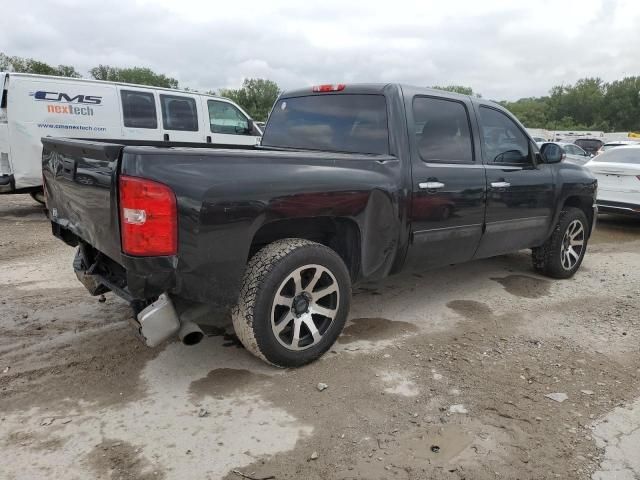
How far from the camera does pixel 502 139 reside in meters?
4.76

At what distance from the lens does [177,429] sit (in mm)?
2660

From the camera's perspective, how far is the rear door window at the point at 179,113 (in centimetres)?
929

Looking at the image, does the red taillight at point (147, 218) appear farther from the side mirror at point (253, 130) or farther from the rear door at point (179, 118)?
the side mirror at point (253, 130)

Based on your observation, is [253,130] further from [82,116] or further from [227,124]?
[82,116]

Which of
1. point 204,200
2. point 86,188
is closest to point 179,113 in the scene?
point 86,188

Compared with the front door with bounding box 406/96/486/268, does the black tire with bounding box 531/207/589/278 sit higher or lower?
lower

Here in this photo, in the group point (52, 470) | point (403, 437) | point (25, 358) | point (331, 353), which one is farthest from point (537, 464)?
point (25, 358)

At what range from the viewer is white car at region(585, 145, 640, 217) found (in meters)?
8.74

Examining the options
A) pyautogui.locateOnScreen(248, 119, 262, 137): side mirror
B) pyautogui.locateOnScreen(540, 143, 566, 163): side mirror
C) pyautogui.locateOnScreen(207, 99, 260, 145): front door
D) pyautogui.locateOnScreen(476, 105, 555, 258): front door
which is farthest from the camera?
pyautogui.locateOnScreen(248, 119, 262, 137): side mirror

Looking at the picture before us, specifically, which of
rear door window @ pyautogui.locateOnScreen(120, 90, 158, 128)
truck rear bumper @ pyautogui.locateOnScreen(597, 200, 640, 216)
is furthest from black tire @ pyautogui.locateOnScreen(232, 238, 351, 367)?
truck rear bumper @ pyautogui.locateOnScreen(597, 200, 640, 216)

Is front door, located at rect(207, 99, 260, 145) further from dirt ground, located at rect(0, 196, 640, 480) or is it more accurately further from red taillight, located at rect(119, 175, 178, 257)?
red taillight, located at rect(119, 175, 178, 257)

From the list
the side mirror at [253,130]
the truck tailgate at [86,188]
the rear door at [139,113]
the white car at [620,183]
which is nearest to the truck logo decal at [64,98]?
the rear door at [139,113]

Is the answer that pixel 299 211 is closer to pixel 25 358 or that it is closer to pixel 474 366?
pixel 474 366

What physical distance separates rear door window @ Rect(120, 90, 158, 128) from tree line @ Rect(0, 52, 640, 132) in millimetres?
48189
